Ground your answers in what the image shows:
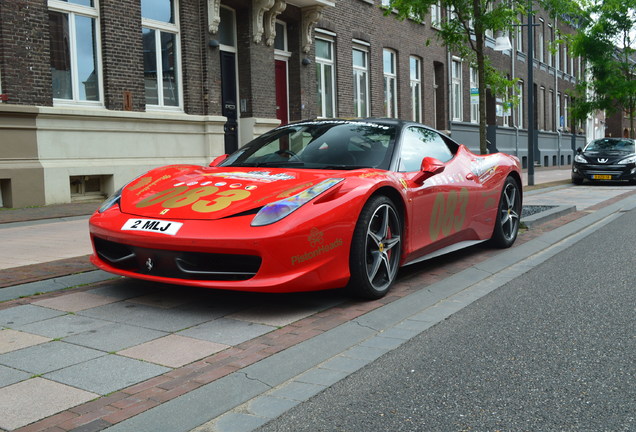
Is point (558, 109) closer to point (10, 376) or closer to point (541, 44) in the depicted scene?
point (541, 44)

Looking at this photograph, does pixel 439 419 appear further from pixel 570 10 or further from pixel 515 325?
pixel 570 10

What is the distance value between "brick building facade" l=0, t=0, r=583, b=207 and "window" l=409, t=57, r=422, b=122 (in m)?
1.37

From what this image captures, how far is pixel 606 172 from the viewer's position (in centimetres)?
1994

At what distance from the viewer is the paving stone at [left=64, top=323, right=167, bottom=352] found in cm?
378

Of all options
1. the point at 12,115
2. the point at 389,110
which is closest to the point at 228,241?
the point at 12,115

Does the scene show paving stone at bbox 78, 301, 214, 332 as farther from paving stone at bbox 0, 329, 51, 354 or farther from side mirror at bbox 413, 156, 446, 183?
side mirror at bbox 413, 156, 446, 183

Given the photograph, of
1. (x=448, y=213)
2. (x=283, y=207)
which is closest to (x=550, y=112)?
(x=448, y=213)

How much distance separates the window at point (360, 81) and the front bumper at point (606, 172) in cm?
668

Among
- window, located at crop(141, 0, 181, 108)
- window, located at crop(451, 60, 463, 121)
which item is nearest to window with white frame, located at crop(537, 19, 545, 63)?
window, located at crop(451, 60, 463, 121)

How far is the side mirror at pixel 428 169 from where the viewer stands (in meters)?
5.52

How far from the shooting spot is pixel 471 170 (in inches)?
262

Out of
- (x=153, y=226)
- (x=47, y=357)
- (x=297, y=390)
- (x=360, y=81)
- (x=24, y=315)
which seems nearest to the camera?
(x=297, y=390)

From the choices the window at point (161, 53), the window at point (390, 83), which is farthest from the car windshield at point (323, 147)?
A: the window at point (390, 83)

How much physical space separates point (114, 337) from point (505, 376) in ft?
7.03
